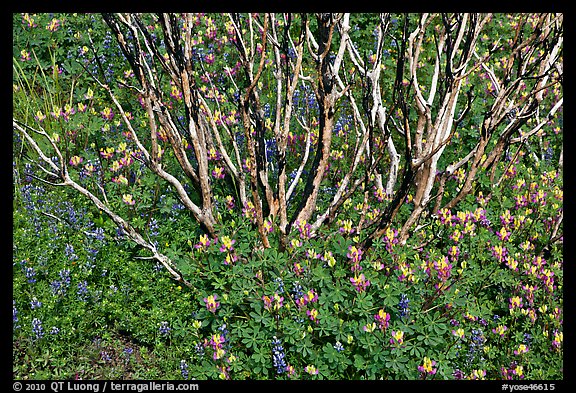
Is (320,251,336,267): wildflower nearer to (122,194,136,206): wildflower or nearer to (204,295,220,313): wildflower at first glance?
(204,295,220,313): wildflower

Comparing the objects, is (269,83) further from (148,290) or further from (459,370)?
(459,370)

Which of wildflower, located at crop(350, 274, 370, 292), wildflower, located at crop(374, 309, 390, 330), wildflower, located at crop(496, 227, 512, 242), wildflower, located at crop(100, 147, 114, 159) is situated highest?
wildflower, located at crop(100, 147, 114, 159)

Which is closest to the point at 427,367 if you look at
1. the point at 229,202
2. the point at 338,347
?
the point at 338,347

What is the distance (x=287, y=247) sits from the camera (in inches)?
170

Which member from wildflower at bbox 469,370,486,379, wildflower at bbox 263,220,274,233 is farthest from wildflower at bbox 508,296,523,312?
wildflower at bbox 263,220,274,233

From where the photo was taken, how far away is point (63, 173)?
3963 mm

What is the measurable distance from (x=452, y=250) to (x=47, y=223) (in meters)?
2.88

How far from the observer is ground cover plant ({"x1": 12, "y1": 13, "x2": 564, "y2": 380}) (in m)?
3.82

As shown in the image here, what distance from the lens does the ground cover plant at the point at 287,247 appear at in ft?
12.5

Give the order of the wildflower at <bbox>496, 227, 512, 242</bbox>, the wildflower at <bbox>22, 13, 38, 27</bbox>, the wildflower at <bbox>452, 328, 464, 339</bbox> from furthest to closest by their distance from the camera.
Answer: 1. the wildflower at <bbox>22, 13, 38, 27</bbox>
2. the wildflower at <bbox>496, 227, 512, 242</bbox>
3. the wildflower at <bbox>452, 328, 464, 339</bbox>

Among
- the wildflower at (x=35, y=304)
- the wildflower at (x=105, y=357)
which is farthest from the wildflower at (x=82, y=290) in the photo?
the wildflower at (x=105, y=357)

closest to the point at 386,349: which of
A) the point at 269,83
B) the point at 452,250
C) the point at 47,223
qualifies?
Answer: the point at 452,250

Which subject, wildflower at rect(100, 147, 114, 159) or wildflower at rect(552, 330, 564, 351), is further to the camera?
wildflower at rect(100, 147, 114, 159)

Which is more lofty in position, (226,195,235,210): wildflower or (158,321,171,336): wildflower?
(226,195,235,210): wildflower
